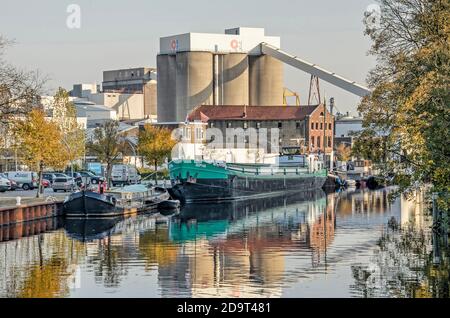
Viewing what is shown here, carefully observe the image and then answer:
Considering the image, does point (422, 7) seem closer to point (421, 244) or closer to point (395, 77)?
point (395, 77)

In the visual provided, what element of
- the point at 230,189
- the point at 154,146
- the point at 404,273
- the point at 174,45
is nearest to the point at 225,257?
the point at 404,273

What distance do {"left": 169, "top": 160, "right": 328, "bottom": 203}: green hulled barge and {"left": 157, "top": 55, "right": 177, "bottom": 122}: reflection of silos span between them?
65354 mm

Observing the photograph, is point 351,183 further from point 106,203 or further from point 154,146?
point 106,203

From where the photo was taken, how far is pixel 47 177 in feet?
317

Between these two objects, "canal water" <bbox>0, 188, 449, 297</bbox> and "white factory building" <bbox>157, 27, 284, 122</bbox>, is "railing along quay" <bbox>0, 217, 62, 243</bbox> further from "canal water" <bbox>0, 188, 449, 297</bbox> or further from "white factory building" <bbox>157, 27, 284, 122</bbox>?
"white factory building" <bbox>157, 27, 284, 122</bbox>

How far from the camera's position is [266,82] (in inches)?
6511

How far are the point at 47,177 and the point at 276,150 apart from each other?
5263cm

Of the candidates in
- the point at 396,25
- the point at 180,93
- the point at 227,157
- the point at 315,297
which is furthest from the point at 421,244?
the point at 180,93

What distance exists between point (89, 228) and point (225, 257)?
16.5m

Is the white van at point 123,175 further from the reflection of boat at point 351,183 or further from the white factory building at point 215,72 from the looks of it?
the white factory building at point 215,72

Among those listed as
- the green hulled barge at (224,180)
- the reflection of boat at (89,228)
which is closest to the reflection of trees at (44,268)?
the reflection of boat at (89,228)

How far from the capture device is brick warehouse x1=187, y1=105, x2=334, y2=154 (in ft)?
477

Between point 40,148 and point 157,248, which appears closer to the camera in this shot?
point 157,248
